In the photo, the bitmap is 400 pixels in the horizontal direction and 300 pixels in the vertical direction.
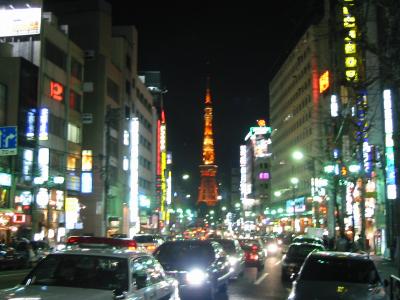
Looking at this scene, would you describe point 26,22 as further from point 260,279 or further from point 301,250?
point 301,250

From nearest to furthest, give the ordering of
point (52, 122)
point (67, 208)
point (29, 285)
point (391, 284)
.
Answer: point (29, 285), point (391, 284), point (52, 122), point (67, 208)

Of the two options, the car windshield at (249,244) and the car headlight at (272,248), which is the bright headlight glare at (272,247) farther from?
the car windshield at (249,244)

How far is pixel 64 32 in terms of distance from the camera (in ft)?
189

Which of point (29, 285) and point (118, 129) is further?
point (118, 129)

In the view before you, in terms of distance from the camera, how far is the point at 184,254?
55.3 ft

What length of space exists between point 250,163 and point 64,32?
120920 millimetres

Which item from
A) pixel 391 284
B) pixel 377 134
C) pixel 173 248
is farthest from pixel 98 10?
pixel 391 284

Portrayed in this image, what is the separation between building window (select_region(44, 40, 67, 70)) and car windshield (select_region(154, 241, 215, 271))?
38913 millimetres

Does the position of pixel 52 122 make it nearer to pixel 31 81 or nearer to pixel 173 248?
pixel 31 81

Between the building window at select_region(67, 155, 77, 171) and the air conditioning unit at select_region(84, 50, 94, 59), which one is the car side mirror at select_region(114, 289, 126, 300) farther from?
the air conditioning unit at select_region(84, 50, 94, 59)

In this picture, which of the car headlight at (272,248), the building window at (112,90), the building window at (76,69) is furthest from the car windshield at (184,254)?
the building window at (112,90)

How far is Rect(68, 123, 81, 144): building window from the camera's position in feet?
189

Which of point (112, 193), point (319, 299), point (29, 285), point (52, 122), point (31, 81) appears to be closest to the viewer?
point (29, 285)

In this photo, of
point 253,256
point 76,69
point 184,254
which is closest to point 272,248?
point 253,256
